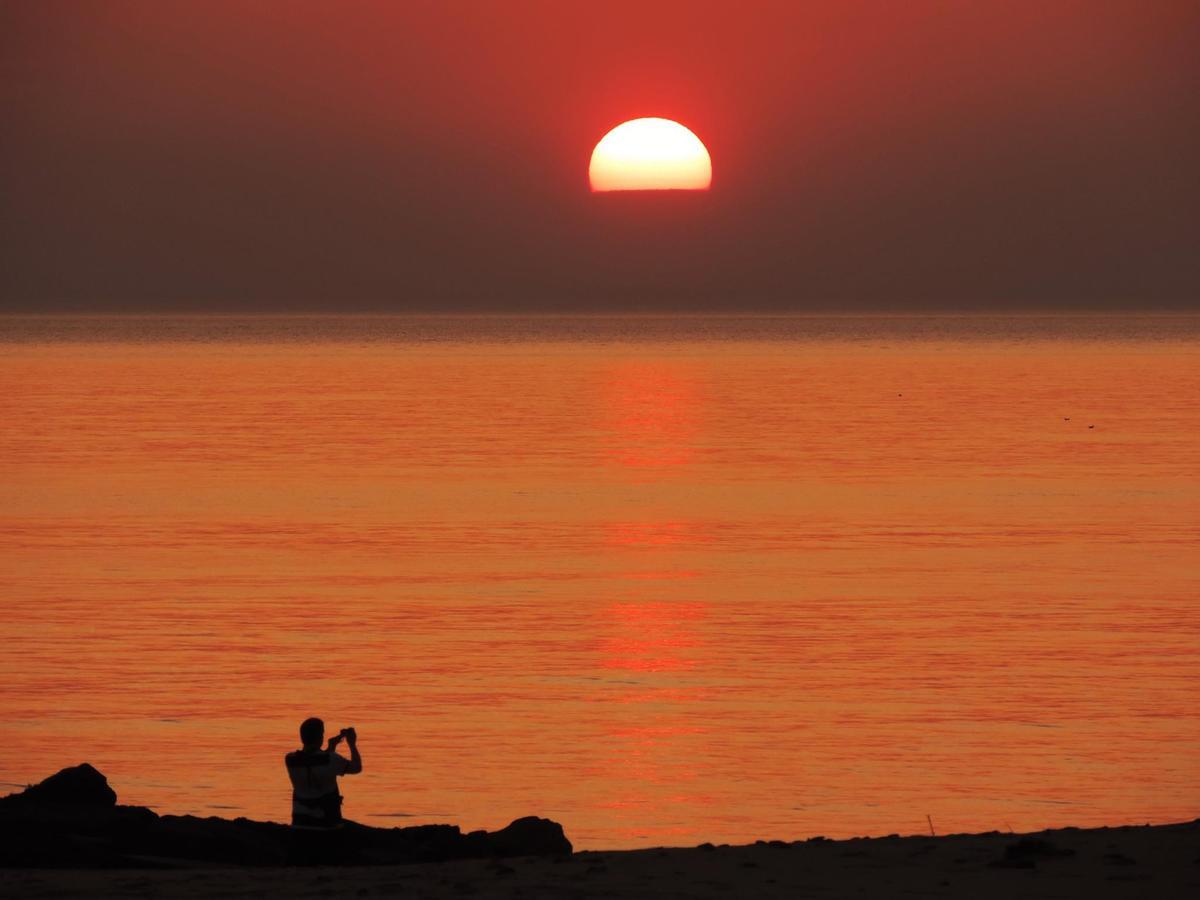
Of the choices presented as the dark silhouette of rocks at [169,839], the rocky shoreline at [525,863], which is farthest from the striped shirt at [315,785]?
the rocky shoreline at [525,863]

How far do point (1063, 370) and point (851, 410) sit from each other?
53362 millimetres

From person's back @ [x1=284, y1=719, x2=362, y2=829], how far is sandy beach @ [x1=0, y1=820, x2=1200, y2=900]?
1.81ft

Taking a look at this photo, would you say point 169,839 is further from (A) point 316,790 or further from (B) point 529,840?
(B) point 529,840

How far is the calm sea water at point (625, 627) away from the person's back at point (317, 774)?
3.86 metres

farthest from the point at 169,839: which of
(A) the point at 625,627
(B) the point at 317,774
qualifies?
(A) the point at 625,627

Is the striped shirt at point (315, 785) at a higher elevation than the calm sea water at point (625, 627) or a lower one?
lower

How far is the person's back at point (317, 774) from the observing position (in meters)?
13.1

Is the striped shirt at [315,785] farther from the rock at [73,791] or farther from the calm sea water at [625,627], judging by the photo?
the calm sea water at [625,627]

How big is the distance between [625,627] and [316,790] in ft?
45.9

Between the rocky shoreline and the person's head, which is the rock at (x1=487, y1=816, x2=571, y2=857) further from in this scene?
the person's head

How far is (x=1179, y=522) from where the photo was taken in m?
40.5

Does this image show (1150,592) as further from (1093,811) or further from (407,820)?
(407,820)

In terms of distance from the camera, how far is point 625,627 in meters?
27.0

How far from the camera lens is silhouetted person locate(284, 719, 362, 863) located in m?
13.1
